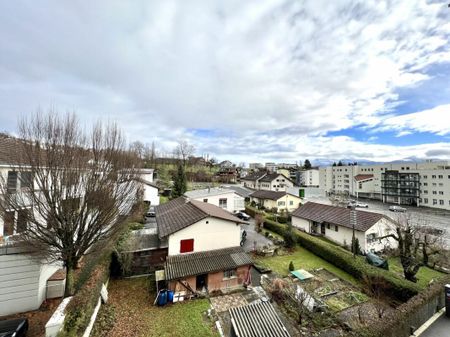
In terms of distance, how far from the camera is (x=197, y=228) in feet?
55.9

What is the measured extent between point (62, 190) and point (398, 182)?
84.3 meters

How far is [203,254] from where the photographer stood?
16703mm

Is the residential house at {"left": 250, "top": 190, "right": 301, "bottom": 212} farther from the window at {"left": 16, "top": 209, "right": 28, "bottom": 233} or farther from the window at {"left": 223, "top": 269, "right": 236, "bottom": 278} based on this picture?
the window at {"left": 16, "top": 209, "right": 28, "bottom": 233}

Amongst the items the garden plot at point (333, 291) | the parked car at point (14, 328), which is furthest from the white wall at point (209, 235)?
the parked car at point (14, 328)

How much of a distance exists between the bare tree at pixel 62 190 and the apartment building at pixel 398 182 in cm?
7879

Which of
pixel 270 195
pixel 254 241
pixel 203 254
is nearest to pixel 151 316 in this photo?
pixel 203 254

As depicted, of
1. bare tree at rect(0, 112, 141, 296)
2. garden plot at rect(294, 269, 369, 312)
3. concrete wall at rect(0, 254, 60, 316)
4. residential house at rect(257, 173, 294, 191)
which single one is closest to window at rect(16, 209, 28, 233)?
bare tree at rect(0, 112, 141, 296)

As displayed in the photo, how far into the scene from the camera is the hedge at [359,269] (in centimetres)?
1521

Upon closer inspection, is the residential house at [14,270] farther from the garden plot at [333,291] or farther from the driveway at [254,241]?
the driveway at [254,241]

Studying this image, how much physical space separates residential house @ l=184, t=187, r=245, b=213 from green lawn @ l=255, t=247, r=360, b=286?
1433 cm

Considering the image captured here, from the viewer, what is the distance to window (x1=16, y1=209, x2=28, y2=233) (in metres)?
9.14

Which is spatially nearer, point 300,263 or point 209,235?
point 209,235

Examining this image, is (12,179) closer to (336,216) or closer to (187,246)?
Answer: (187,246)

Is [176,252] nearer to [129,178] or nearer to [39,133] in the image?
[129,178]
